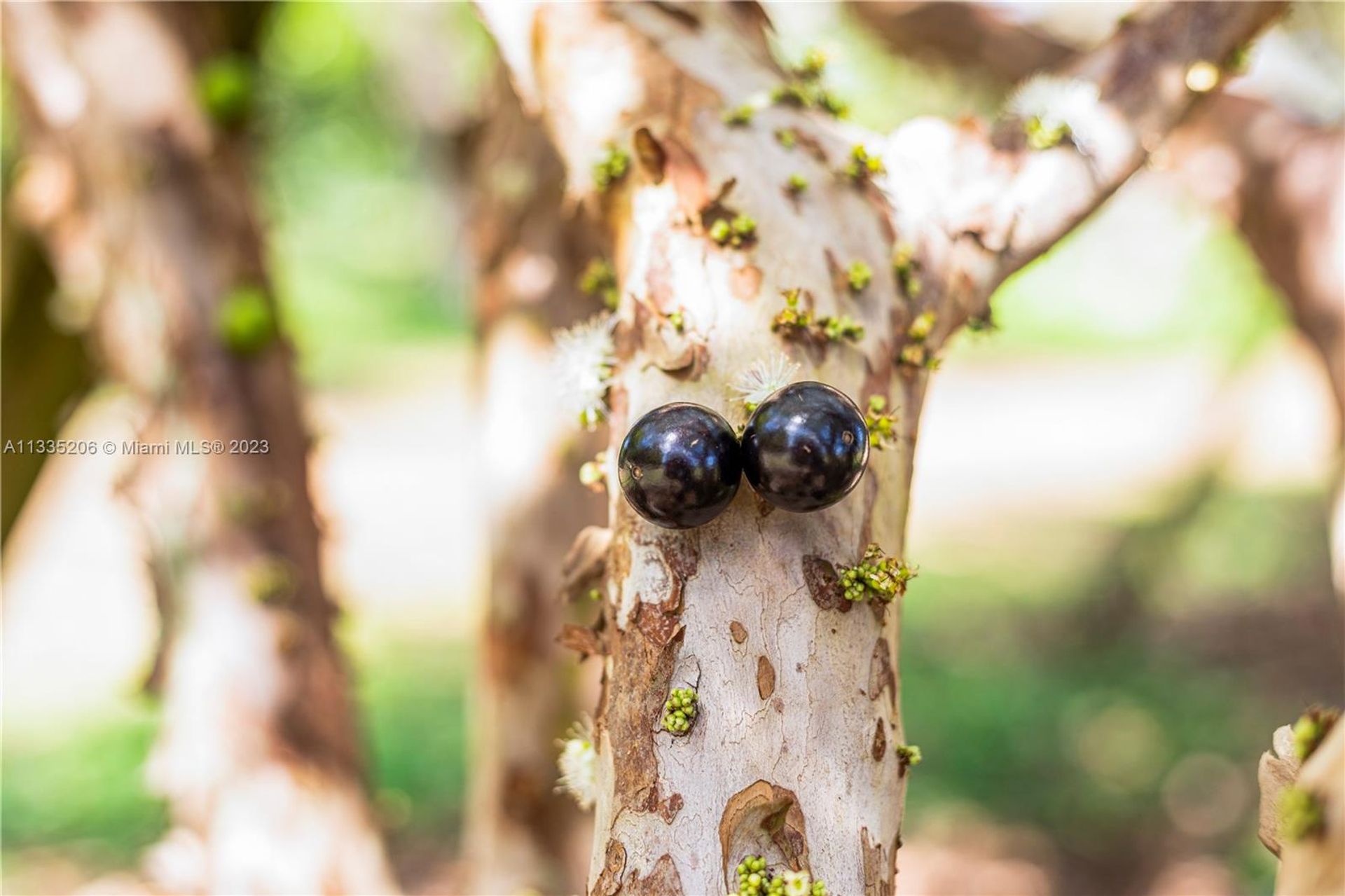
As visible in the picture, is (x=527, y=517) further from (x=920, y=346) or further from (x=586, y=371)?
(x=920, y=346)

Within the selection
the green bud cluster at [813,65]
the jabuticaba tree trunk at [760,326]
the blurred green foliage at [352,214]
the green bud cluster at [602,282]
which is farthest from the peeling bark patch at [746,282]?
the blurred green foliage at [352,214]

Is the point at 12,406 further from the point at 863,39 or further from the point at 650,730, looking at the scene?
the point at 863,39

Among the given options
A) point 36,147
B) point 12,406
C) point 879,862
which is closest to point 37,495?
point 12,406

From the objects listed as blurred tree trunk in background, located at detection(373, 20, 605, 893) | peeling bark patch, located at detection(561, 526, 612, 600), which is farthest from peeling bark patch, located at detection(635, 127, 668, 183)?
blurred tree trunk in background, located at detection(373, 20, 605, 893)

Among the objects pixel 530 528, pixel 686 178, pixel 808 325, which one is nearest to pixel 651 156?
pixel 686 178

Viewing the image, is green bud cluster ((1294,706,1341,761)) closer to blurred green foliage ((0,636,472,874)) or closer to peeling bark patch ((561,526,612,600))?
peeling bark patch ((561,526,612,600))
